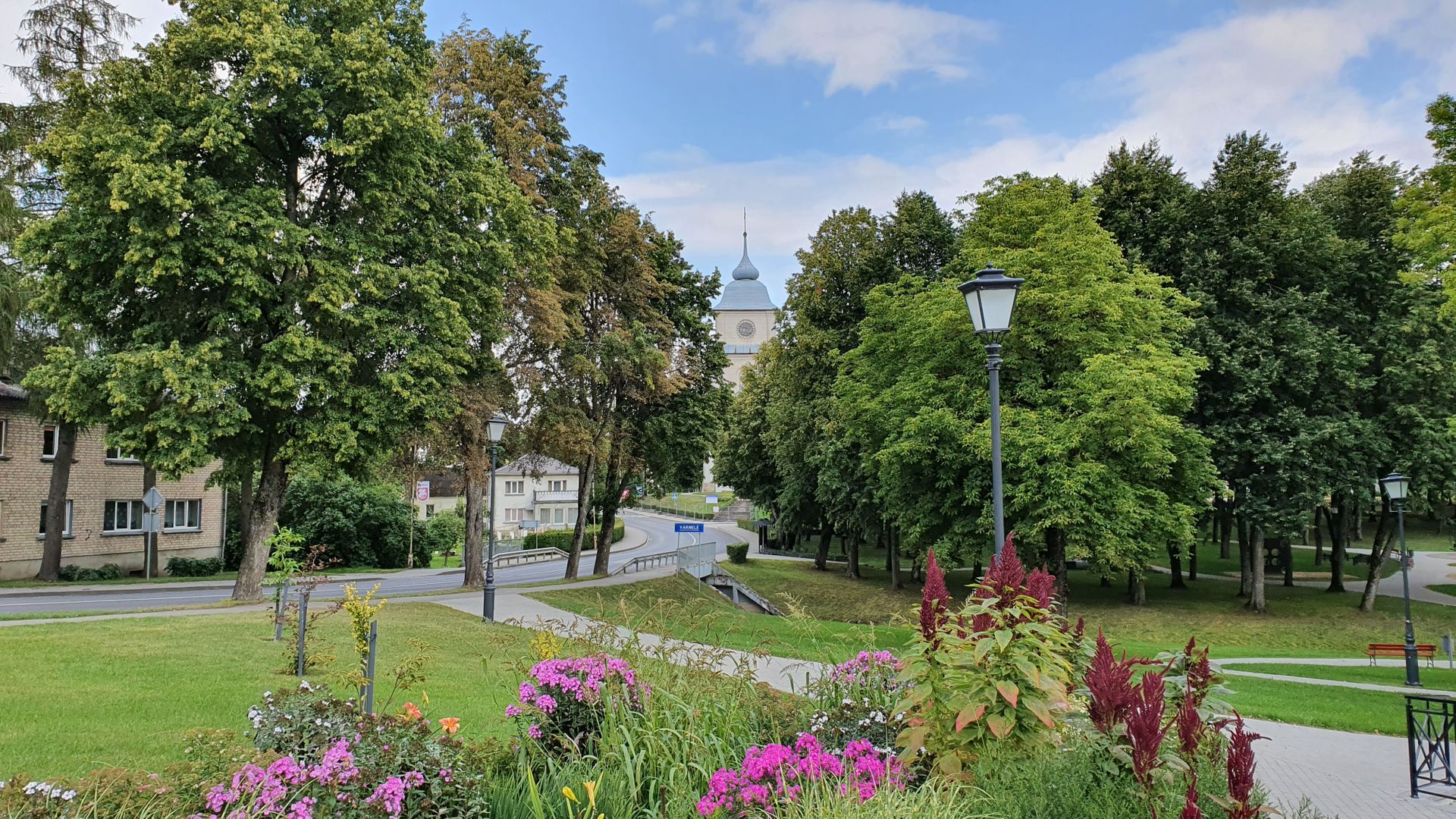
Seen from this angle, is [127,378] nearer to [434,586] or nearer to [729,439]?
[434,586]

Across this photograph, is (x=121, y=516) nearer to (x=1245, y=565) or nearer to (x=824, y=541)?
(x=824, y=541)

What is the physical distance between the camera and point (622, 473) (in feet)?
98.1

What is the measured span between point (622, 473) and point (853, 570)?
13.8 meters

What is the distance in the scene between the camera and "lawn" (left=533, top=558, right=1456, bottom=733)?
13047mm

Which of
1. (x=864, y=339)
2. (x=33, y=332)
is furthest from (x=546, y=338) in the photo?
(x=33, y=332)

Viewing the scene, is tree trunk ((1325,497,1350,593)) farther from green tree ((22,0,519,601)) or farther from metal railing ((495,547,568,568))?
metal railing ((495,547,568,568))

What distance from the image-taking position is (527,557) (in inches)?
1998

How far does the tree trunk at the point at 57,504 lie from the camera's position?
2623cm

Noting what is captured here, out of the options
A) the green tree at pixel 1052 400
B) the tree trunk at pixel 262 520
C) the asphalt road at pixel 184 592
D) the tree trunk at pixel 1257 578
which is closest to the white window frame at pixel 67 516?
the asphalt road at pixel 184 592

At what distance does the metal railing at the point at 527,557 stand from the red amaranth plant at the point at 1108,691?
43.1m

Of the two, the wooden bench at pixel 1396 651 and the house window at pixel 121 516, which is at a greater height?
the house window at pixel 121 516

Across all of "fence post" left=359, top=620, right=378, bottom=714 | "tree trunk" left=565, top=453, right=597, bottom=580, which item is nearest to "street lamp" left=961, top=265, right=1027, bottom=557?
"fence post" left=359, top=620, right=378, bottom=714

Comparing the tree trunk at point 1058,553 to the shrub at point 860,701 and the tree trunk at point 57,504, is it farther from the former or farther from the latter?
the tree trunk at point 57,504

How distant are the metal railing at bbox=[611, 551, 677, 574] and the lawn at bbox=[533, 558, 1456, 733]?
14.4 ft
